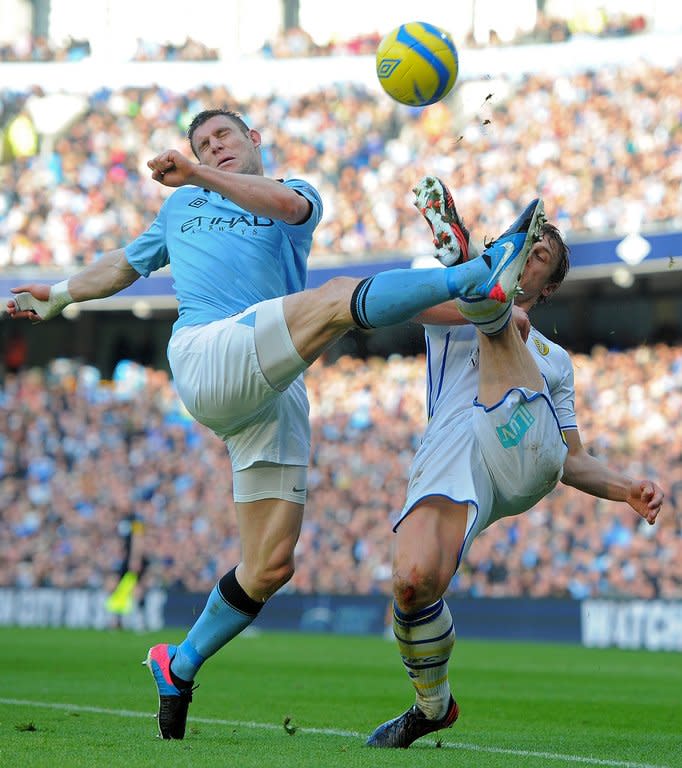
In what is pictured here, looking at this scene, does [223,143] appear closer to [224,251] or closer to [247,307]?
[224,251]

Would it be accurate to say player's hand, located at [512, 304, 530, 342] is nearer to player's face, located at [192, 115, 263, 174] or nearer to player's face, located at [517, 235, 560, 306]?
player's face, located at [517, 235, 560, 306]

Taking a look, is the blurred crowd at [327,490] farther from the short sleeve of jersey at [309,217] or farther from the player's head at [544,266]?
the short sleeve of jersey at [309,217]

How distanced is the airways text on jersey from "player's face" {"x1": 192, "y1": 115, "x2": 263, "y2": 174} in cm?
20

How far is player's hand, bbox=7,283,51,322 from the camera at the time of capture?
6359mm

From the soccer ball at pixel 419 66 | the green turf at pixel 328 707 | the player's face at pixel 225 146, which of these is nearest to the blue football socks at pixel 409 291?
the player's face at pixel 225 146

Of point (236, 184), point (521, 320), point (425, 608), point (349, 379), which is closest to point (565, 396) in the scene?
point (521, 320)

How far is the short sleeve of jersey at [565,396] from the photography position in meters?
5.86

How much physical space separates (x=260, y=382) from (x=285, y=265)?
36.1 inches

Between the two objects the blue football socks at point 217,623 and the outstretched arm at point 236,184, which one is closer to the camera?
the outstretched arm at point 236,184

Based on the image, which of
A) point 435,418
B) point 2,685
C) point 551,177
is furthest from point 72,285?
point 551,177

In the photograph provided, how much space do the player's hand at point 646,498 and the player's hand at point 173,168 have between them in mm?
2128

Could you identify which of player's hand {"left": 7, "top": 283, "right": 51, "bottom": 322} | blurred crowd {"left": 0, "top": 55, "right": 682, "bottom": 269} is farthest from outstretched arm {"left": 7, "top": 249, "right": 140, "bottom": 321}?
blurred crowd {"left": 0, "top": 55, "right": 682, "bottom": 269}

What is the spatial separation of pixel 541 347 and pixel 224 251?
4.46ft

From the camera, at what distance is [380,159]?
86.2 feet
